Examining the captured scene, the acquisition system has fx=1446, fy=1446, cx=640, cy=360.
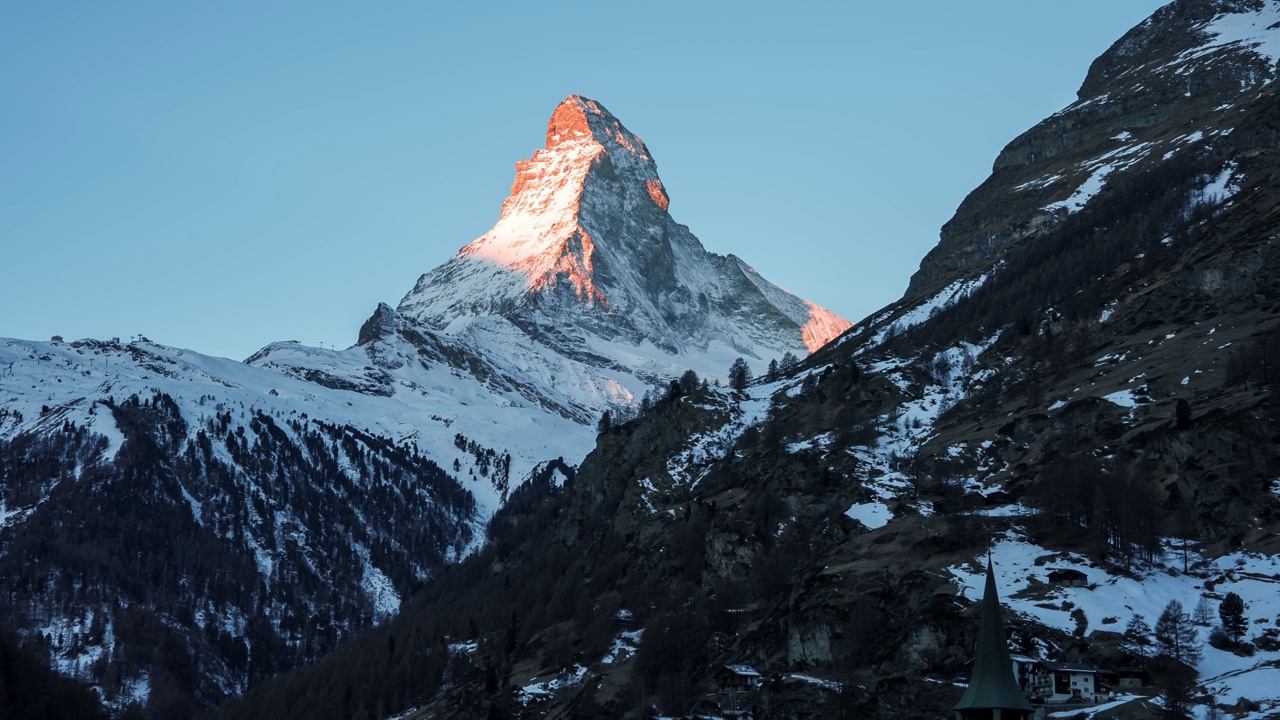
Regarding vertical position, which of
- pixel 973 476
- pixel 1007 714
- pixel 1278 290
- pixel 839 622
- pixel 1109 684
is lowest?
pixel 1007 714

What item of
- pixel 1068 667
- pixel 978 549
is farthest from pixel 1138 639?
pixel 978 549

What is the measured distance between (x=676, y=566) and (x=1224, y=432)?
223 feet

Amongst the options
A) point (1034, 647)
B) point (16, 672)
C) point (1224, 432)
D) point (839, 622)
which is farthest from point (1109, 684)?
point (16, 672)

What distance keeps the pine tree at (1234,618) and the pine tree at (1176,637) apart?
239 centimetres

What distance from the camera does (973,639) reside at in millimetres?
116812

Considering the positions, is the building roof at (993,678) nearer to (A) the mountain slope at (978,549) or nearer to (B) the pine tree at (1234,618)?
(A) the mountain slope at (978,549)

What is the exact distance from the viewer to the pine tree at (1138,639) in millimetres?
108750

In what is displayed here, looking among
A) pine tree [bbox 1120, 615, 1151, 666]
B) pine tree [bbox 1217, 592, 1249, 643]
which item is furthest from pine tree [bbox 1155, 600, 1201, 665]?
pine tree [bbox 1217, 592, 1249, 643]

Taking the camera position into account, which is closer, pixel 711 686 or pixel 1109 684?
pixel 1109 684

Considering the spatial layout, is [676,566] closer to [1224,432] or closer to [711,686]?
[711,686]

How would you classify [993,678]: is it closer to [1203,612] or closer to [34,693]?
[1203,612]

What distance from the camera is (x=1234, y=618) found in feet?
357

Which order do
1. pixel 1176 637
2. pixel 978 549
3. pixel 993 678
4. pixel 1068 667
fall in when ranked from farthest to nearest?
pixel 978 549 < pixel 1176 637 < pixel 1068 667 < pixel 993 678

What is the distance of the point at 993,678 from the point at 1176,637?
34688mm
